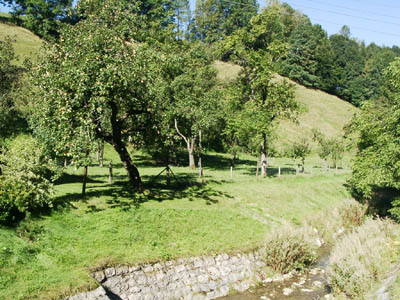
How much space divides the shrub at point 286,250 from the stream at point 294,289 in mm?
680

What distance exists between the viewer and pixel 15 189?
1755 centimetres

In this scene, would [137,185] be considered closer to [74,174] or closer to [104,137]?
[104,137]

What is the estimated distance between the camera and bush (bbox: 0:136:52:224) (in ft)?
56.2

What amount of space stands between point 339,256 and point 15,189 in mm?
17384

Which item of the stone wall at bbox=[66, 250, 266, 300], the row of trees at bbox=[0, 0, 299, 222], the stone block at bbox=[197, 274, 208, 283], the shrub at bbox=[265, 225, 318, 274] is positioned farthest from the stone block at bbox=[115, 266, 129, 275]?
the shrub at bbox=[265, 225, 318, 274]

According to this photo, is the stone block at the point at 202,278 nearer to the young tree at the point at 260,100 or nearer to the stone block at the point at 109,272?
the stone block at the point at 109,272

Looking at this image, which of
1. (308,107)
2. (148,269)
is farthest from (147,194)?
(308,107)

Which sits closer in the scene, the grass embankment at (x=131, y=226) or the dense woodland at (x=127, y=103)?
the grass embankment at (x=131, y=226)

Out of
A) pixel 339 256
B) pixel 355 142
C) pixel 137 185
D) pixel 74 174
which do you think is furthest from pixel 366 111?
pixel 74 174

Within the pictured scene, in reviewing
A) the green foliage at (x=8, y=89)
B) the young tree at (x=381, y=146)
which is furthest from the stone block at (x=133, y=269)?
the young tree at (x=381, y=146)

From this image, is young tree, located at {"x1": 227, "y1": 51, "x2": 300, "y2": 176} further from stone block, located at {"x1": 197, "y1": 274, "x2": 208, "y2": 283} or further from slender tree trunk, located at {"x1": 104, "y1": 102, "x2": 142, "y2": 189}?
stone block, located at {"x1": 197, "y1": 274, "x2": 208, "y2": 283}

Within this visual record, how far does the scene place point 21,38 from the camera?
81562 millimetres

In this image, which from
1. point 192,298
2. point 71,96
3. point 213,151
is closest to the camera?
point 192,298

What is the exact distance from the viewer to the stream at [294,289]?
1803 centimetres
